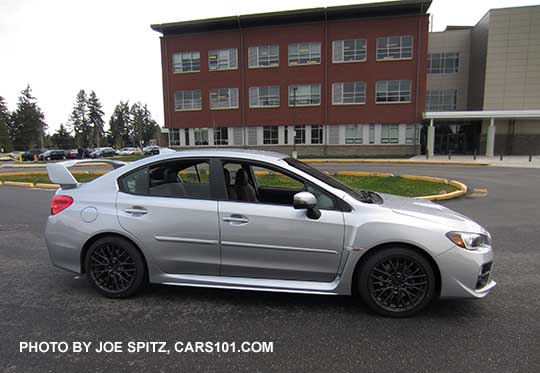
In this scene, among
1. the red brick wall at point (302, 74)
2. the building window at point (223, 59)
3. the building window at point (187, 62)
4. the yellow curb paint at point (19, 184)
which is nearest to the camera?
the yellow curb paint at point (19, 184)

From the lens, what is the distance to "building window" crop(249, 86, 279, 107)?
36000 mm

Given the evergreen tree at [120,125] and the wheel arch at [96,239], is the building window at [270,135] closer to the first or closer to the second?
the wheel arch at [96,239]

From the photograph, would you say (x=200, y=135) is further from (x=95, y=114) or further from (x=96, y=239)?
(x=95, y=114)

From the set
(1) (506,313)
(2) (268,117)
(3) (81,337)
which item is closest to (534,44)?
(2) (268,117)

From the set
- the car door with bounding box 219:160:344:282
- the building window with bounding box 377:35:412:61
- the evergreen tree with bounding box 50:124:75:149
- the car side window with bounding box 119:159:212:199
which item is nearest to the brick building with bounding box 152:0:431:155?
the building window with bounding box 377:35:412:61

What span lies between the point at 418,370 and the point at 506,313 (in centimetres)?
149

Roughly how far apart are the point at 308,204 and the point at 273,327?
118 cm

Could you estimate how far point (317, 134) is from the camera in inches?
1404

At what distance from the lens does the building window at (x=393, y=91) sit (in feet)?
109

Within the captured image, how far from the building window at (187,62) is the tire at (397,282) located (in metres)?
37.6

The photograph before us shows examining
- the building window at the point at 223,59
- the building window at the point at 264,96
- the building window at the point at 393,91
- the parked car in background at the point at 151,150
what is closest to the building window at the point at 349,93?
the building window at the point at 393,91

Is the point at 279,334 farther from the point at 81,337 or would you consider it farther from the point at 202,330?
the point at 81,337

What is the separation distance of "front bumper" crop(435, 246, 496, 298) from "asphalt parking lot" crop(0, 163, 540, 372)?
288mm

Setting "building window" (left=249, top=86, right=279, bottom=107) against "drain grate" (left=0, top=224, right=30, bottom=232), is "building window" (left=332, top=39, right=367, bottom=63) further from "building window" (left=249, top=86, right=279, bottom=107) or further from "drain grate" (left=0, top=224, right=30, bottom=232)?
"drain grate" (left=0, top=224, right=30, bottom=232)
